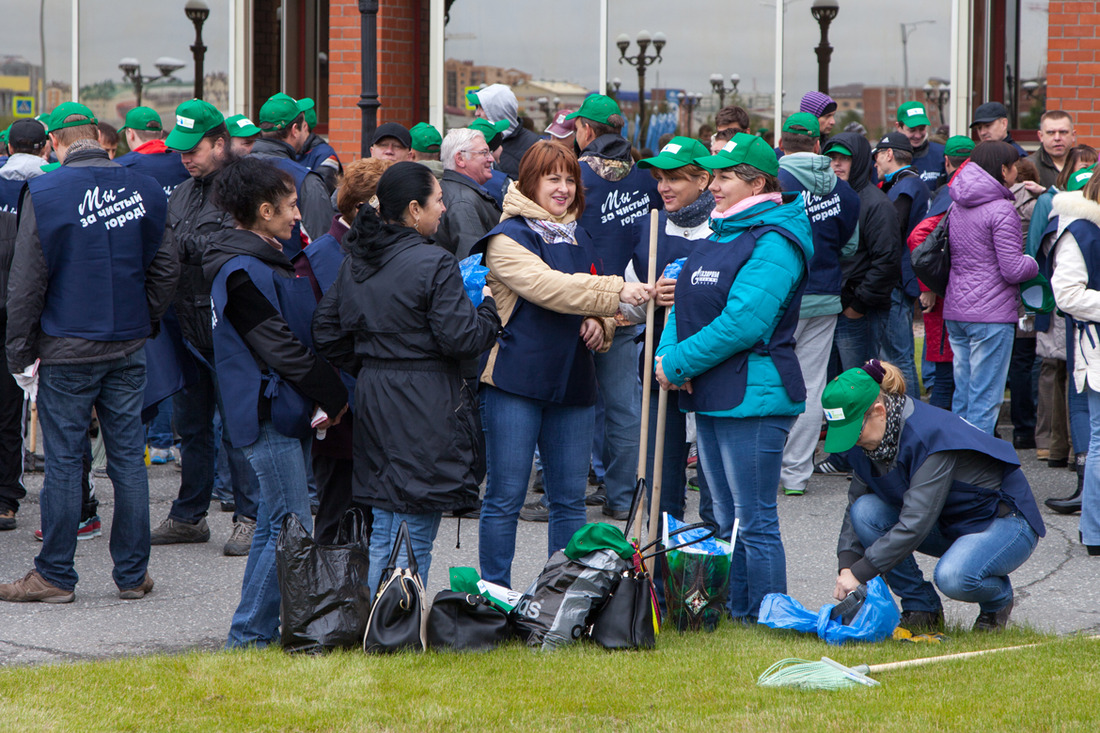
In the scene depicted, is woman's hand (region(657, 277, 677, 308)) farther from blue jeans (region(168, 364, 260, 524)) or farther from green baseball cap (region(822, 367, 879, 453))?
blue jeans (region(168, 364, 260, 524))

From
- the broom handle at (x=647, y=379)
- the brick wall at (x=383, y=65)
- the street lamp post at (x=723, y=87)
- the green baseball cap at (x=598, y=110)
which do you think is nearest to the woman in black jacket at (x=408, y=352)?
the broom handle at (x=647, y=379)

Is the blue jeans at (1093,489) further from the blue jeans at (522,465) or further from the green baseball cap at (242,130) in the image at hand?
the green baseball cap at (242,130)

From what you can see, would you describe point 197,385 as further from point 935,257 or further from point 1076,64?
point 1076,64

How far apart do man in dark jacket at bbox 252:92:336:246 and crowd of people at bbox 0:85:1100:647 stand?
0.03 m

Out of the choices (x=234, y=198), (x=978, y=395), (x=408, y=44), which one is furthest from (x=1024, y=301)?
(x=408, y=44)

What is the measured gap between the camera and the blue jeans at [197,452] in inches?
260

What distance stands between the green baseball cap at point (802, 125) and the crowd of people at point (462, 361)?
46 centimetres

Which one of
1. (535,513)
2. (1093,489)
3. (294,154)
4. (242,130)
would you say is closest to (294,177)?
(242,130)

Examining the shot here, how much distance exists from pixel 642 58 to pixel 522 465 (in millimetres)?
8379

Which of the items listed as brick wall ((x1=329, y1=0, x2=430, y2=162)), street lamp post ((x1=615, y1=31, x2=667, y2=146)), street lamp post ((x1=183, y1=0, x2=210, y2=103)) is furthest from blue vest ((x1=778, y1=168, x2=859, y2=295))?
street lamp post ((x1=183, y1=0, x2=210, y2=103))

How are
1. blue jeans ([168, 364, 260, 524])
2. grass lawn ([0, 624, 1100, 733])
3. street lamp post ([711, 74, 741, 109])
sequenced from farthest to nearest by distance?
street lamp post ([711, 74, 741, 109]) < blue jeans ([168, 364, 260, 524]) < grass lawn ([0, 624, 1100, 733])

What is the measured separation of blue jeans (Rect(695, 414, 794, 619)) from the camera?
15.9ft

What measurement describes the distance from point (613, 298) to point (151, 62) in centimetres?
1055

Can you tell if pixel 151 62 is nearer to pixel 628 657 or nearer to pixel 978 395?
pixel 978 395
